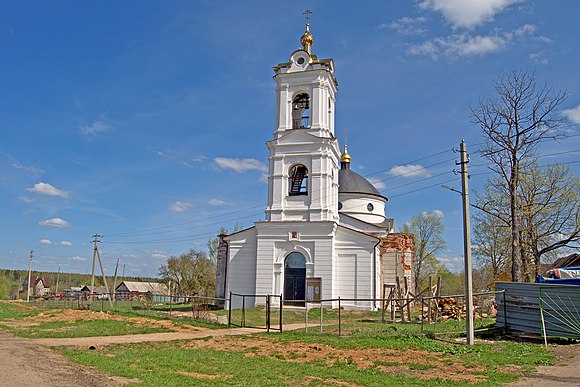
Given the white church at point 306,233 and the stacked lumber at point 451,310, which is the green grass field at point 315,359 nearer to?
the stacked lumber at point 451,310

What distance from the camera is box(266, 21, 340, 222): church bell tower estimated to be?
32875mm

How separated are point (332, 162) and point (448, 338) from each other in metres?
18.8

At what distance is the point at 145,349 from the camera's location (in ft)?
47.6

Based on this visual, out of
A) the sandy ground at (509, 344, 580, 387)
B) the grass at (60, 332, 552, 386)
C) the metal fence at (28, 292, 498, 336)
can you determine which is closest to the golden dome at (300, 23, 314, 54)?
the metal fence at (28, 292, 498, 336)

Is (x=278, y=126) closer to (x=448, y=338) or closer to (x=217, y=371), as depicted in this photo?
(x=448, y=338)

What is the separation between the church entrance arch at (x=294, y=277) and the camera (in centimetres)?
3198

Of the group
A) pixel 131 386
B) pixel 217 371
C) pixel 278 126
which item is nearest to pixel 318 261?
pixel 278 126

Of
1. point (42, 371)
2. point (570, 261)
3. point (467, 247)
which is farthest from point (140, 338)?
point (570, 261)

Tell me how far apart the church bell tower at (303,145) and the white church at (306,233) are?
7 cm

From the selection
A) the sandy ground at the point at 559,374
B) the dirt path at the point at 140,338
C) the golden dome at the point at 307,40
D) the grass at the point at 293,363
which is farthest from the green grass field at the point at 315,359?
the golden dome at the point at 307,40

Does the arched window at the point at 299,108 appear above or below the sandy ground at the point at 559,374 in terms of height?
above

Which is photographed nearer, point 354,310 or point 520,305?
point 520,305

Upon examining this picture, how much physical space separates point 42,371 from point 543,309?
1476cm

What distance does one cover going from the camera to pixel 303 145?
33469 mm
